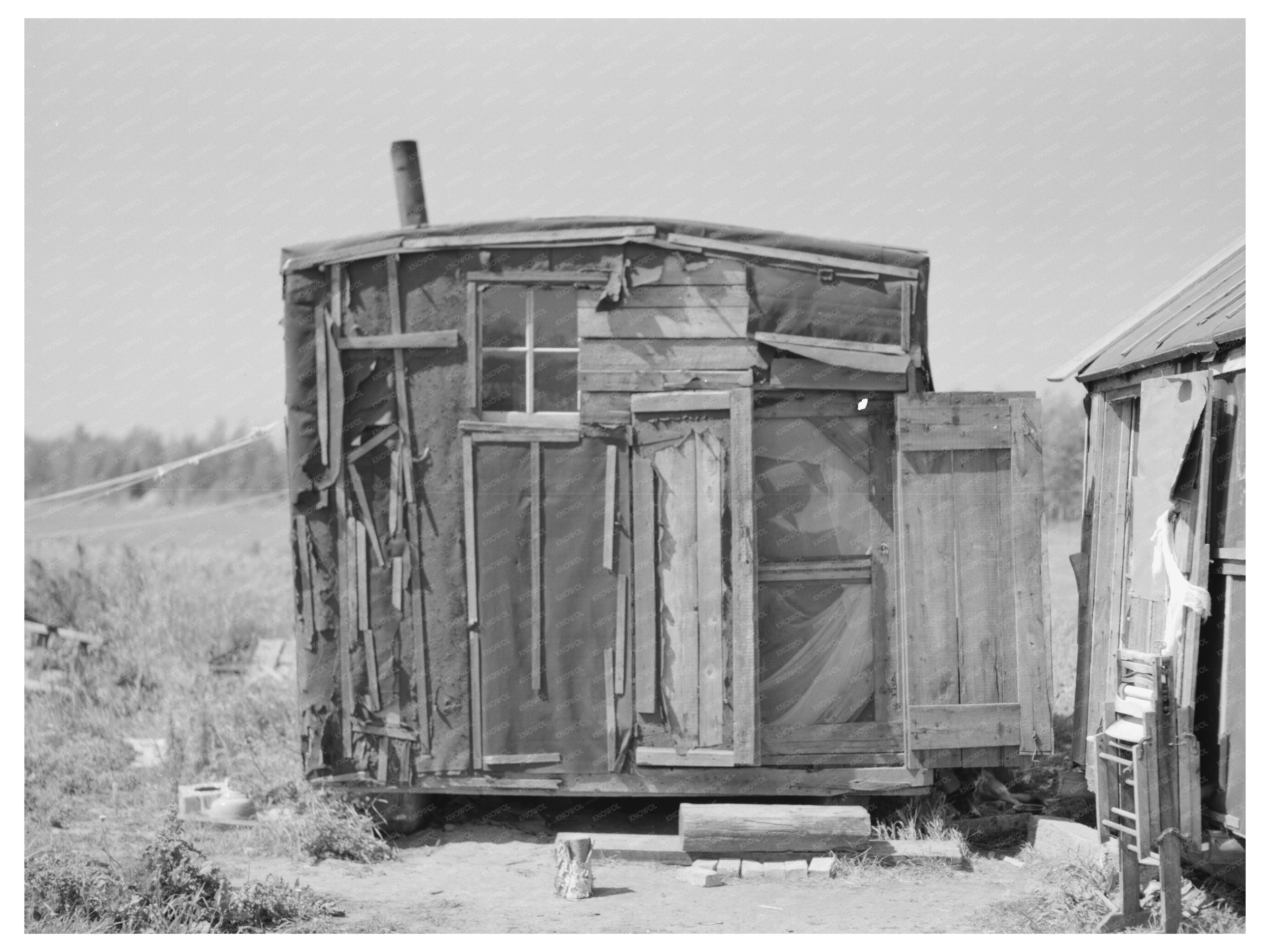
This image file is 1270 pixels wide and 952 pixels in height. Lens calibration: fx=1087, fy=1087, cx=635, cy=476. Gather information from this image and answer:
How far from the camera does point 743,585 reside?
270 inches

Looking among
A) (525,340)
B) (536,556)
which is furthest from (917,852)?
(525,340)

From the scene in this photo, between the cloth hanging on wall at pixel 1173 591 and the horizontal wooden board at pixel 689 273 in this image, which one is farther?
the horizontal wooden board at pixel 689 273

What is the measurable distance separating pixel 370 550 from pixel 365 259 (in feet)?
6.20

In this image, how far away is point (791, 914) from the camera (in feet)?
19.3

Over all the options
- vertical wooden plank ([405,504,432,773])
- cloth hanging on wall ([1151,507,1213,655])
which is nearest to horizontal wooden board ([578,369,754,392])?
vertical wooden plank ([405,504,432,773])

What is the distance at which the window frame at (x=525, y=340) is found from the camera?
696cm

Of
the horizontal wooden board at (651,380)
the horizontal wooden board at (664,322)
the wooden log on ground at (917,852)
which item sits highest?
the horizontal wooden board at (664,322)

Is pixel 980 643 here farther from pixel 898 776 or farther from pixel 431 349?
pixel 431 349

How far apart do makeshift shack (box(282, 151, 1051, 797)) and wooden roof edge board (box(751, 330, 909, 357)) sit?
2 centimetres

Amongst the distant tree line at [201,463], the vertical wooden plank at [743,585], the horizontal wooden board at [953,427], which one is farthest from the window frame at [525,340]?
the distant tree line at [201,463]

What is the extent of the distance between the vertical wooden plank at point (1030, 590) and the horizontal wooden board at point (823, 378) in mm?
838

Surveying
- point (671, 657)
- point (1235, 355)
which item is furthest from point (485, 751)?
point (1235, 355)

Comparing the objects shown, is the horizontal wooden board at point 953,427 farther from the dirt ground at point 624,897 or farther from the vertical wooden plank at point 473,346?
the vertical wooden plank at point 473,346

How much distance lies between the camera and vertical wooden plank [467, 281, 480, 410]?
698 cm
